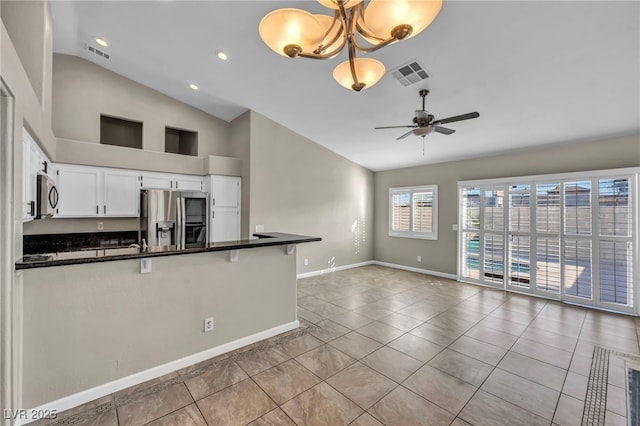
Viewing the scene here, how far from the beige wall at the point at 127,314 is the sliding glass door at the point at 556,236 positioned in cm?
440

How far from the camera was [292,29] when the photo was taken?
4.93 feet

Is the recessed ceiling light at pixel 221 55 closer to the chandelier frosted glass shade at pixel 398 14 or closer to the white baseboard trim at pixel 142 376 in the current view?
the chandelier frosted glass shade at pixel 398 14

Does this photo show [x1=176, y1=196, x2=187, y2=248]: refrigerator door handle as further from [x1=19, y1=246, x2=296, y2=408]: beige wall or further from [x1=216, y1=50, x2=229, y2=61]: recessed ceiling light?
[x1=216, y1=50, x2=229, y2=61]: recessed ceiling light

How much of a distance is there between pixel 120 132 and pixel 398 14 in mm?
5366

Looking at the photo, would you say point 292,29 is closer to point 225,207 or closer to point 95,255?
point 95,255

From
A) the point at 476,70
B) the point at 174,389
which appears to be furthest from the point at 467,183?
the point at 174,389

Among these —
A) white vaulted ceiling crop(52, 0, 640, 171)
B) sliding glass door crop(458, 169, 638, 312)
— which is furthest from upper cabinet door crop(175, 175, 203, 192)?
sliding glass door crop(458, 169, 638, 312)

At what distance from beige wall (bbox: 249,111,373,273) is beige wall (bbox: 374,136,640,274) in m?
0.42

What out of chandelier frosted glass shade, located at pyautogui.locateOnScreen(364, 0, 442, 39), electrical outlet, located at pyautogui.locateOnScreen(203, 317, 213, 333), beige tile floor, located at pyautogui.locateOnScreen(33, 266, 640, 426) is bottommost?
beige tile floor, located at pyautogui.locateOnScreen(33, 266, 640, 426)

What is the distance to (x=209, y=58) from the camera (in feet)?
11.8

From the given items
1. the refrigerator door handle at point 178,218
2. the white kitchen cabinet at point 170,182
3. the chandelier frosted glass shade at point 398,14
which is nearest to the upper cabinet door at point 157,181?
the white kitchen cabinet at point 170,182

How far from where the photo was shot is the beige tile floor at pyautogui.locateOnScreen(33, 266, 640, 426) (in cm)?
190

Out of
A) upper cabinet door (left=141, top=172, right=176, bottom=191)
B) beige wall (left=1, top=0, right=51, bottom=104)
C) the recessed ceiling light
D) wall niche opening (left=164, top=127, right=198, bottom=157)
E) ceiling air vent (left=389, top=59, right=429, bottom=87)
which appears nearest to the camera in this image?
beige wall (left=1, top=0, right=51, bottom=104)

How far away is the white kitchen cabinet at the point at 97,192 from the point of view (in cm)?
400
